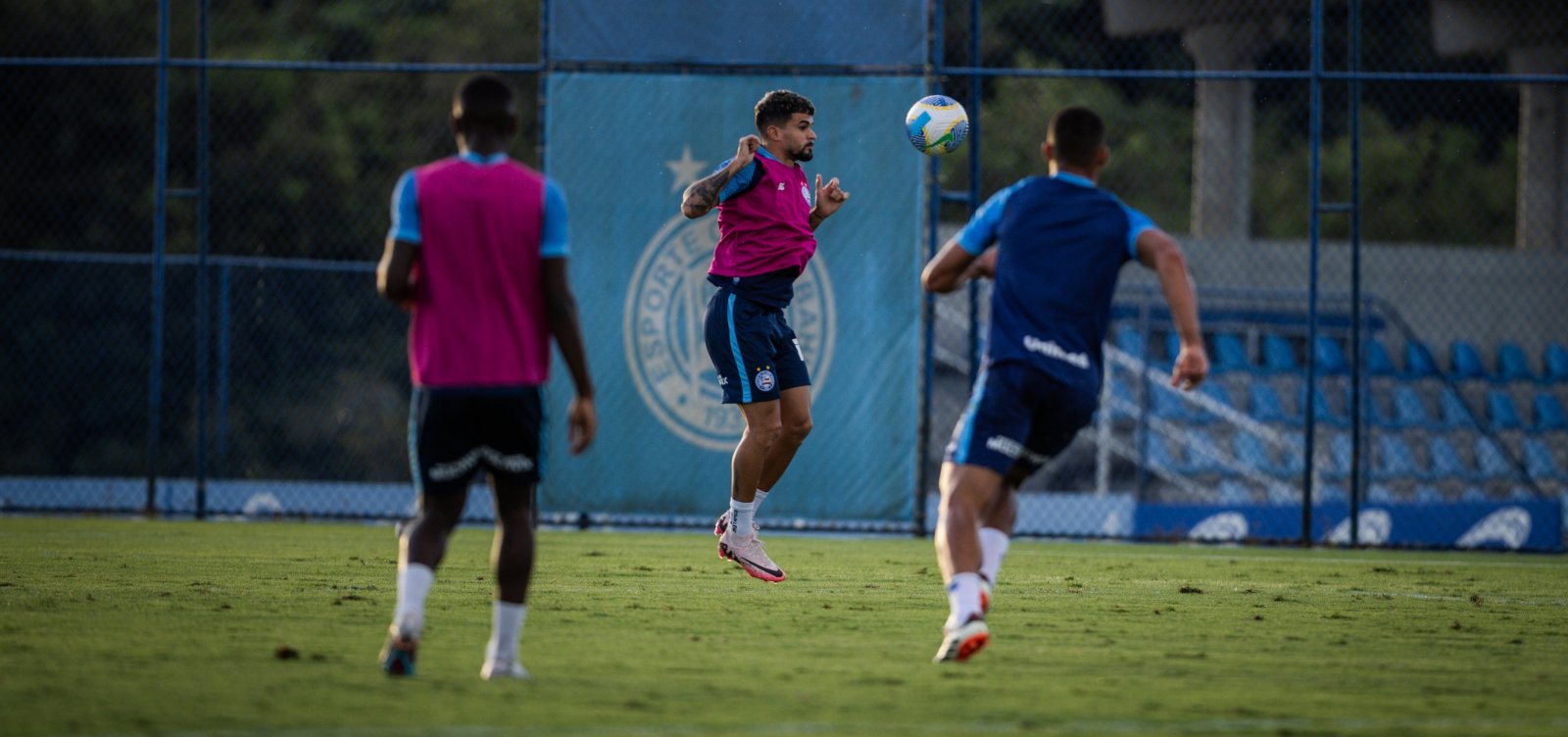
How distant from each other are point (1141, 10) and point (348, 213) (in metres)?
11.8

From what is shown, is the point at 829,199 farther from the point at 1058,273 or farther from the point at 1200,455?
the point at 1200,455

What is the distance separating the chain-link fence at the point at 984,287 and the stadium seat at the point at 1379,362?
2.7 inches

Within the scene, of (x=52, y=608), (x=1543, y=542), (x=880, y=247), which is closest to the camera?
(x=52, y=608)

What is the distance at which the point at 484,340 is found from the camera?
601 centimetres

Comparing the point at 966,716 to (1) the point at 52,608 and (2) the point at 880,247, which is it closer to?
(1) the point at 52,608

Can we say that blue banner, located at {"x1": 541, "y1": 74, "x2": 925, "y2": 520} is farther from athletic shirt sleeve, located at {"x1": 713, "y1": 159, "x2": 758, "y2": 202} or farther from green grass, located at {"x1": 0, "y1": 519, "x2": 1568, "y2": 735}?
athletic shirt sleeve, located at {"x1": 713, "y1": 159, "x2": 758, "y2": 202}

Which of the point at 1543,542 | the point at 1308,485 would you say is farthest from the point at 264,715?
the point at 1543,542

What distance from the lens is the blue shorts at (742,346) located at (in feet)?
32.4

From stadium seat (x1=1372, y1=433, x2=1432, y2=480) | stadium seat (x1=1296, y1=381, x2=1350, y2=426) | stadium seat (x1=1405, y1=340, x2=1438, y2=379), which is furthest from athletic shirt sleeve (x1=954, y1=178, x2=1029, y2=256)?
stadium seat (x1=1405, y1=340, x2=1438, y2=379)

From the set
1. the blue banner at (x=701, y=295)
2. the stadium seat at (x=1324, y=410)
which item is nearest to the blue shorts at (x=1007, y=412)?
the blue banner at (x=701, y=295)

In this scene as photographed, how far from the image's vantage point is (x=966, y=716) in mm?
5441

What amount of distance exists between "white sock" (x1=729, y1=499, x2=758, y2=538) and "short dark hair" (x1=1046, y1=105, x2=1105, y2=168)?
3408 mm

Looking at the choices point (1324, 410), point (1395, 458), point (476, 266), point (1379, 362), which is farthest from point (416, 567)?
point (1379, 362)

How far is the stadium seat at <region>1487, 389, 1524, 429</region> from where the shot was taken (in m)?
21.5
